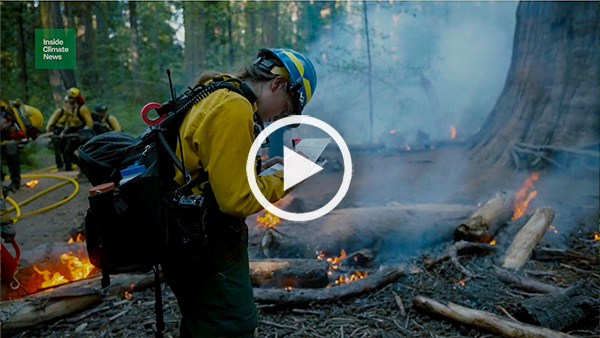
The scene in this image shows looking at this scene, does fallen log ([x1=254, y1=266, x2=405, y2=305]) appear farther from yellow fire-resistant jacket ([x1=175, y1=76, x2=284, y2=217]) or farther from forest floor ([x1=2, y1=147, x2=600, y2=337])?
yellow fire-resistant jacket ([x1=175, y1=76, x2=284, y2=217])

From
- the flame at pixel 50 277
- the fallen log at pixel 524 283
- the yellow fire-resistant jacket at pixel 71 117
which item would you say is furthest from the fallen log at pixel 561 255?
the yellow fire-resistant jacket at pixel 71 117

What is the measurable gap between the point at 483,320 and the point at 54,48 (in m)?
3.98

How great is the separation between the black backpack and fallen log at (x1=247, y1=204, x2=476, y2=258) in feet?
11.0

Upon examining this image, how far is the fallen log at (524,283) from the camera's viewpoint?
13.1ft

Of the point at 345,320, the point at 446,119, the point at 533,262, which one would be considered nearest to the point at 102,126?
the point at 345,320

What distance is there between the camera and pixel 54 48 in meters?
2.94

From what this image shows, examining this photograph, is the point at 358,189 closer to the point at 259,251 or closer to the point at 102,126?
the point at 259,251

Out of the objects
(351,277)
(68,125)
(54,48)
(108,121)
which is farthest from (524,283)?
(68,125)

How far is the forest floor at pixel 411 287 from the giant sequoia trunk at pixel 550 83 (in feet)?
3.94

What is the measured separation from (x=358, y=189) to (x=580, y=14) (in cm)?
601

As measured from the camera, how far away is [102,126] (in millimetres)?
10812

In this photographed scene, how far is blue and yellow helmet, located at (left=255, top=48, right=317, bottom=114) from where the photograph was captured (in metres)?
2.35

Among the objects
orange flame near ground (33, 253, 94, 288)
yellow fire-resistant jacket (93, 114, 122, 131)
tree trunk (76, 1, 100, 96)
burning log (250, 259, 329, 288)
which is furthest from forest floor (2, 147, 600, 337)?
tree trunk (76, 1, 100, 96)

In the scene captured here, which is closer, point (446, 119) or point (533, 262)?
point (533, 262)
